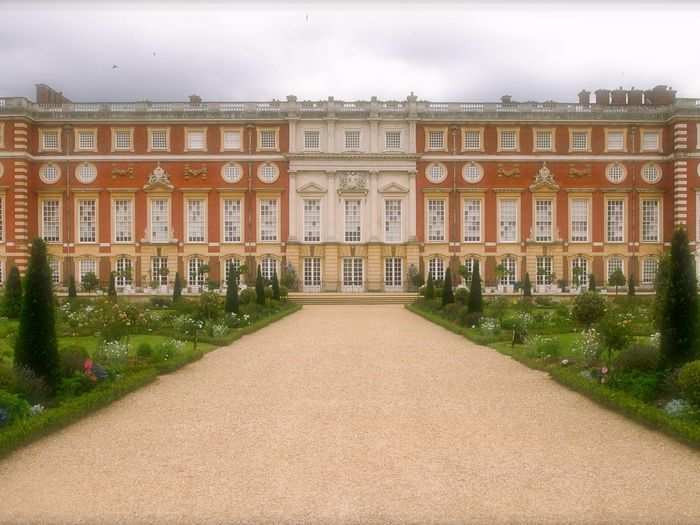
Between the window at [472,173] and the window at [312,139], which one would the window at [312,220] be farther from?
the window at [472,173]

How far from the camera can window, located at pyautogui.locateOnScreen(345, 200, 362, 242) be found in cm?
3909

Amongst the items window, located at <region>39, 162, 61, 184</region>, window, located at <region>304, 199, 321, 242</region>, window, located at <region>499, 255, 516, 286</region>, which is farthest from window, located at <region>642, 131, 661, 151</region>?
window, located at <region>39, 162, 61, 184</region>

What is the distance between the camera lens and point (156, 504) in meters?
5.62

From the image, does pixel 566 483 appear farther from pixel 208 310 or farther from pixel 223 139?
pixel 223 139

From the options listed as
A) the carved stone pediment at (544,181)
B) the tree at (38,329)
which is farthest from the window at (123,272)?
the tree at (38,329)

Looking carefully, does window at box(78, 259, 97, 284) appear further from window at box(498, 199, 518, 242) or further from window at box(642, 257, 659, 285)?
window at box(642, 257, 659, 285)

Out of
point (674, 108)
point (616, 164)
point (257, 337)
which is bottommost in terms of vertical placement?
point (257, 337)

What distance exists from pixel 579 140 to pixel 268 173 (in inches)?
623

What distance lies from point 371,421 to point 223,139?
31.7m

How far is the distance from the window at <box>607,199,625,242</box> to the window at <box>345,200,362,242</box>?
1275 centimetres

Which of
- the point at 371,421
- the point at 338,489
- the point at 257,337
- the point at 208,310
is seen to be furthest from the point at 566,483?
the point at 208,310

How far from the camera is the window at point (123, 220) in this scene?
127ft

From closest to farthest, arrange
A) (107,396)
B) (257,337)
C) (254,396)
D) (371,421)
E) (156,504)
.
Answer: (156,504)
(371,421)
(107,396)
(254,396)
(257,337)

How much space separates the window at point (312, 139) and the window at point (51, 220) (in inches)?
506
